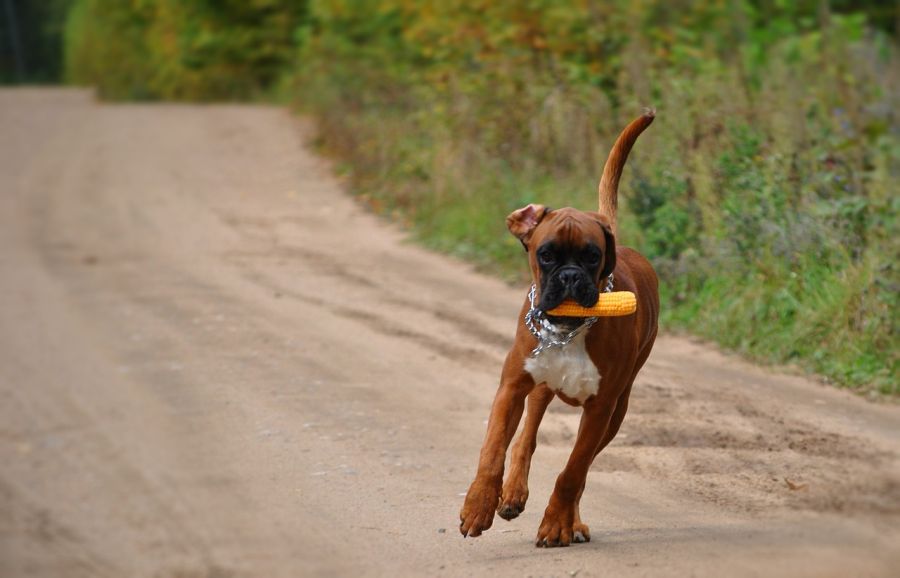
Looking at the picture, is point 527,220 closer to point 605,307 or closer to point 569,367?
point 605,307

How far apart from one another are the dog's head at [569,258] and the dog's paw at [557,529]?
→ 955 mm

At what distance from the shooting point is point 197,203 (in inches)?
651

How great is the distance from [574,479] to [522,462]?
0.73 feet

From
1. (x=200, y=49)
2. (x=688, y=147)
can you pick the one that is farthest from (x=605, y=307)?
(x=200, y=49)

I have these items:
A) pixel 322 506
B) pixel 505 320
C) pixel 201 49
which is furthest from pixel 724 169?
pixel 201 49

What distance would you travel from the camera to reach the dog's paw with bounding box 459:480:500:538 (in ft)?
15.8

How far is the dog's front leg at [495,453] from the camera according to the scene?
15.8 ft

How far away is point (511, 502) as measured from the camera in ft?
16.5

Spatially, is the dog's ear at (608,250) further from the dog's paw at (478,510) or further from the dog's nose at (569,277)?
the dog's paw at (478,510)

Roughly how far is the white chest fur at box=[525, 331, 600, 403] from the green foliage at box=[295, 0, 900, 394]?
3757 mm

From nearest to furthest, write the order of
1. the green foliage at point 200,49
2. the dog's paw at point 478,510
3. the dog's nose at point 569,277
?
1. the dog's nose at point 569,277
2. the dog's paw at point 478,510
3. the green foliage at point 200,49

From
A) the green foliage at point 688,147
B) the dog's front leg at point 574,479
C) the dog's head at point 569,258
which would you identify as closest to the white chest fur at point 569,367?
the dog's front leg at point 574,479

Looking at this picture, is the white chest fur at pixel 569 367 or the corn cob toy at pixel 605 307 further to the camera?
the white chest fur at pixel 569 367

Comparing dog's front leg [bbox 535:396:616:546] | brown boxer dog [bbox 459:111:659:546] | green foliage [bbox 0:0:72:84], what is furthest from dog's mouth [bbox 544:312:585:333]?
green foliage [bbox 0:0:72:84]
